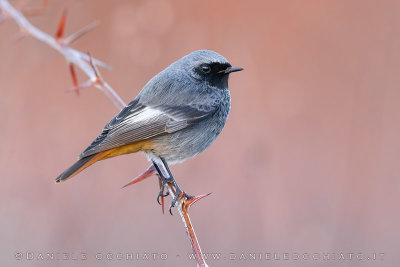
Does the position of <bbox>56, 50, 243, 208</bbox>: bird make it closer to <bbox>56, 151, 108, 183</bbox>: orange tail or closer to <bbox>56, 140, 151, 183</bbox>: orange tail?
<bbox>56, 140, 151, 183</bbox>: orange tail

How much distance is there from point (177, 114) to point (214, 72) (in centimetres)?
50

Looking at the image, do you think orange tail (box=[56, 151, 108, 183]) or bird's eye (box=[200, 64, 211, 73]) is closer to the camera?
orange tail (box=[56, 151, 108, 183])

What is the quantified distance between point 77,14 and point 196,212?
279cm

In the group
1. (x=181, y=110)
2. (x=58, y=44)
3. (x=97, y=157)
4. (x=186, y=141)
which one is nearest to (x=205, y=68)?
(x=181, y=110)

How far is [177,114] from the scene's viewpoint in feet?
12.6

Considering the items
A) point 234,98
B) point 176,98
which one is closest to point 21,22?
point 176,98

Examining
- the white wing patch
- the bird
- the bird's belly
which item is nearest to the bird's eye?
the bird

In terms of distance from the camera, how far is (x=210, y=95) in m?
4.00

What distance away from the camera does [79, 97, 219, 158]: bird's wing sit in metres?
3.44

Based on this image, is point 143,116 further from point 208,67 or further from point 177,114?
point 208,67

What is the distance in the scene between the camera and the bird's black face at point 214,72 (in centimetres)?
398

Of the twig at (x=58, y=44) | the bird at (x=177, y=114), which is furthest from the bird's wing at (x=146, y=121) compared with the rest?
the twig at (x=58, y=44)

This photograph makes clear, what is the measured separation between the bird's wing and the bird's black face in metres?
0.21

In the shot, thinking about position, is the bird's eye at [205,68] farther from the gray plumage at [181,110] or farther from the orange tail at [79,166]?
the orange tail at [79,166]
